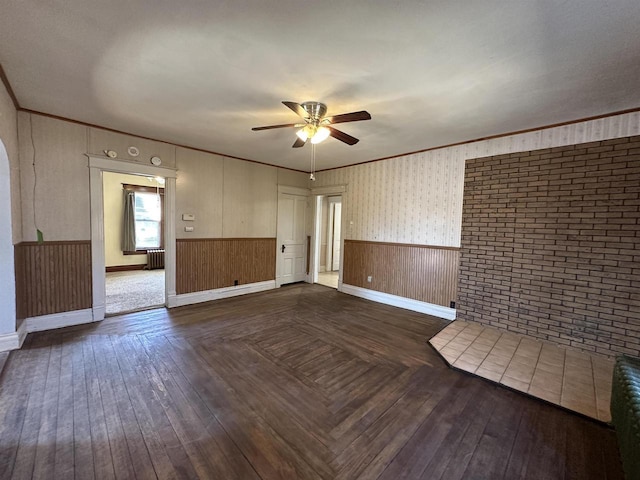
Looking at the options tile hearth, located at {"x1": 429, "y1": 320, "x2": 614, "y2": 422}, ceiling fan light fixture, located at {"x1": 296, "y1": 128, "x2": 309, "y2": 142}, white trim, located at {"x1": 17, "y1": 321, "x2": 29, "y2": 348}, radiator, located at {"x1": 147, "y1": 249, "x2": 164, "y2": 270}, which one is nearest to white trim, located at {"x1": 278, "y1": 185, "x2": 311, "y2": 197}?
ceiling fan light fixture, located at {"x1": 296, "y1": 128, "x2": 309, "y2": 142}

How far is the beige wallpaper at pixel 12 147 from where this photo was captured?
8.25 feet

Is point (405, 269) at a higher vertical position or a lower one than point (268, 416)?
higher

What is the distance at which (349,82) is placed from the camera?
2369 mm

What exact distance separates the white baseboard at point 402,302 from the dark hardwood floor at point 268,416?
1274mm

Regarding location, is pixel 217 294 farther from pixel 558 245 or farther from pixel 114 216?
pixel 558 245

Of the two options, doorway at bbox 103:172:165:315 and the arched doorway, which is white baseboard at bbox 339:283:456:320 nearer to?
doorway at bbox 103:172:165:315

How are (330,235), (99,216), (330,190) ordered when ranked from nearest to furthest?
(99,216) < (330,190) < (330,235)

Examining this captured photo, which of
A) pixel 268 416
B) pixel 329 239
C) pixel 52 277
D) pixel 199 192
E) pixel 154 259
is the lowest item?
pixel 268 416

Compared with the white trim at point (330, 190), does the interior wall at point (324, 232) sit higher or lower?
lower

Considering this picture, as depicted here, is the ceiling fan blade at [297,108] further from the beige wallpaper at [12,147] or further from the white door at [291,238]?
the white door at [291,238]

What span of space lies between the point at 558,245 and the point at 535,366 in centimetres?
156

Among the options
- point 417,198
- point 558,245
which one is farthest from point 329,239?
point 558,245

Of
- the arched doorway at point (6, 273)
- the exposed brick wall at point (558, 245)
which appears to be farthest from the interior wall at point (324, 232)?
the arched doorway at point (6, 273)

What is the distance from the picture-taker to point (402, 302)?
15.8 feet
